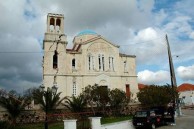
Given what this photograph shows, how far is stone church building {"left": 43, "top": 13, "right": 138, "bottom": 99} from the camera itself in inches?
1432

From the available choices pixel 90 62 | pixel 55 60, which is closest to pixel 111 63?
pixel 90 62

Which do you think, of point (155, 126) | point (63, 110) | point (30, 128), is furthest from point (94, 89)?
point (30, 128)

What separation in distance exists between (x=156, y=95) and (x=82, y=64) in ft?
40.6

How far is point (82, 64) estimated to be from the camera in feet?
126

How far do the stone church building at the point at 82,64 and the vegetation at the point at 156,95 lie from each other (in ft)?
14.0

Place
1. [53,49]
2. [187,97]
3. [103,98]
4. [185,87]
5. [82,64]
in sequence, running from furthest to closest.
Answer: [185,87], [187,97], [82,64], [53,49], [103,98]

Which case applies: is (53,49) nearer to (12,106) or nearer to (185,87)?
(12,106)

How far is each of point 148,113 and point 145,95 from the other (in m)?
11.5

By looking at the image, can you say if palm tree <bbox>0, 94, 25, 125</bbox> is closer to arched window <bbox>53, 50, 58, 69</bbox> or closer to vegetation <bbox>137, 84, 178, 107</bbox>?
arched window <bbox>53, 50, 58, 69</bbox>

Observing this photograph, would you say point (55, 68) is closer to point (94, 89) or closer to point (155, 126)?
point (94, 89)

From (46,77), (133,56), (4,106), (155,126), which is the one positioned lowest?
(155,126)

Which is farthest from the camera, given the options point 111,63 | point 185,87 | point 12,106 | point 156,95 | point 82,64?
point 185,87

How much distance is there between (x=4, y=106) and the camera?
977 inches

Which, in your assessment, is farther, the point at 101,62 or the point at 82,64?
the point at 101,62
